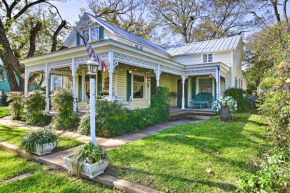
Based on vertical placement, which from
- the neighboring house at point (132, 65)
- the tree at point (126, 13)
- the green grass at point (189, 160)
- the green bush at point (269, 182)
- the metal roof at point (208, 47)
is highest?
the tree at point (126, 13)

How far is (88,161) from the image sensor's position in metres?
2.99

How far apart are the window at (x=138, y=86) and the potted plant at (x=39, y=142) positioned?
7.06 m

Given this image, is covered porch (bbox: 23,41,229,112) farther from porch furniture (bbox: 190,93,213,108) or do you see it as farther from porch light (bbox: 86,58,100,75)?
porch light (bbox: 86,58,100,75)

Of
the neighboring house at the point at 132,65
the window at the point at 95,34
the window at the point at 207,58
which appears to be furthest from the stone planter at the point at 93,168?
the window at the point at 207,58

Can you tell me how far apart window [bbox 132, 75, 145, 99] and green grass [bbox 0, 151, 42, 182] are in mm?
7543

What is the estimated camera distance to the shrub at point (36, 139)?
3976 mm

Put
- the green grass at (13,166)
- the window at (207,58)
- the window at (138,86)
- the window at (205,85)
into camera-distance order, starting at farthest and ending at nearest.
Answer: the window at (207,58), the window at (205,85), the window at (138,86), the green grass at (13,166)

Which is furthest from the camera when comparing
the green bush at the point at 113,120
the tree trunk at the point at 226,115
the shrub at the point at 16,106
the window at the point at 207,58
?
the window at the point at 207,58

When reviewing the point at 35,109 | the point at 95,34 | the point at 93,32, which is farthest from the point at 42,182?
the point at 93,32

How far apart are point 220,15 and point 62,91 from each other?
23.6 meters

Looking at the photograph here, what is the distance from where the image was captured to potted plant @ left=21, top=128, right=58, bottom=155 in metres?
3.96

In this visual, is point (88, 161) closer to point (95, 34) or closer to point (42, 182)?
point (42, 182)

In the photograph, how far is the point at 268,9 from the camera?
19.7 metres

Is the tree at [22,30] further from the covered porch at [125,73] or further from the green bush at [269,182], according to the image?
the green bush at [269,182]
